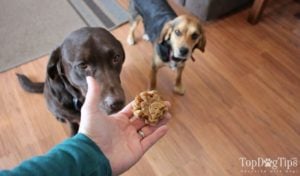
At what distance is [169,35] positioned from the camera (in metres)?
1.71

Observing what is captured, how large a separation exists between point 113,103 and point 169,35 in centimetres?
72

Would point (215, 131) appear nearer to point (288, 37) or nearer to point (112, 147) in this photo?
point (112, 147)

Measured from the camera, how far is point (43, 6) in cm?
242

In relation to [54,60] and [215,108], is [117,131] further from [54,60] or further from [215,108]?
[215,108]

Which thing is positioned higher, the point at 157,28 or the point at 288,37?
the point at 157,28

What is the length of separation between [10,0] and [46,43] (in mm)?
653

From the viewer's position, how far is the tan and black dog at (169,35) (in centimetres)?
165

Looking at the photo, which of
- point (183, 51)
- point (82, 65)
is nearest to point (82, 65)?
point (82, 65)

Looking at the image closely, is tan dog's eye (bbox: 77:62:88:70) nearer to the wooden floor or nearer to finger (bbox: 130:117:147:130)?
finger (bbox: 130:117:147:130)

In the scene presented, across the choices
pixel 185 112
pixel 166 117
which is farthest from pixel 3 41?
pixel 166 117

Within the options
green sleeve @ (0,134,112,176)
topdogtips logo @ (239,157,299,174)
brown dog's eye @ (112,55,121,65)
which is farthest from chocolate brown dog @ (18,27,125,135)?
topdogtips logo @ (239,157,299,174)

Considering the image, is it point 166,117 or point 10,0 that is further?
point 10,0

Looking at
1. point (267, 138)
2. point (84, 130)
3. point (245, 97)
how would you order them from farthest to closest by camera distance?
point (245, 97), point (267, 138), point (84, 130)

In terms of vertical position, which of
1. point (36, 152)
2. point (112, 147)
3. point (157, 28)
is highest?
point (112, 147)
